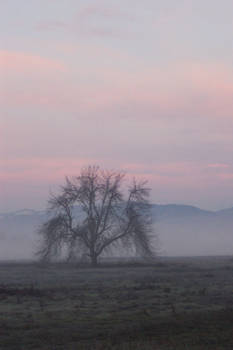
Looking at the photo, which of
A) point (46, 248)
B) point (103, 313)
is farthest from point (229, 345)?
point (46, 248)

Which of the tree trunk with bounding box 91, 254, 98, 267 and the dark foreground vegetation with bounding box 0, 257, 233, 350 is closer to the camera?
the dark foreground vegetation with bounding box 0, 257, 233, 350

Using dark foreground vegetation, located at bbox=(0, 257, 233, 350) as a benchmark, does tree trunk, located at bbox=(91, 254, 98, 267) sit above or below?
above

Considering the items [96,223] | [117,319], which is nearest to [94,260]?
[96,223]

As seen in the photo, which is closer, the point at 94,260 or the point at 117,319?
the point at 117,319

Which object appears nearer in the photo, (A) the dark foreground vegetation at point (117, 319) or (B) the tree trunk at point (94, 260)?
(A) the dark foreground vegetation at point (117, 319)

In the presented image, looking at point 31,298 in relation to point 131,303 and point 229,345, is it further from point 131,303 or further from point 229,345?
point 229,345

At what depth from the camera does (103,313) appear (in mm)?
22109

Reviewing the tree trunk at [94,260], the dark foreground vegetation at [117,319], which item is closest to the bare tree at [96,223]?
the tree trunk at [94,260]

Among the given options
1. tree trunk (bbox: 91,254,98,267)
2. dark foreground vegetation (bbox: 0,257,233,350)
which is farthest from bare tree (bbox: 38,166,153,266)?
dark foreground vegetation (bbox: 0,257,233,350)

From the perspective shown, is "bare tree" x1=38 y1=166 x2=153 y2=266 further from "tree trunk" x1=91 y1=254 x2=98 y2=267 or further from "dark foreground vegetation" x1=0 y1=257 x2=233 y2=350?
"dark foreground vegetation" x1=0 y1=257 x2=233 y2=350

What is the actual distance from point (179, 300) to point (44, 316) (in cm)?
673

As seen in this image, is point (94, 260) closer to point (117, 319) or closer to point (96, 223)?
point (96, 223)

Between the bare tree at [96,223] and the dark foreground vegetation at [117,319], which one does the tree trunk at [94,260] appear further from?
the dark foreground vegetation at [117,319]

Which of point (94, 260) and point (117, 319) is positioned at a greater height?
point (94, 260)
